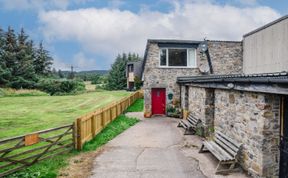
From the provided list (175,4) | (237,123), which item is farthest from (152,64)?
(237,123)

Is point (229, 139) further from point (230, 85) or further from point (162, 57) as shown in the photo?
point (162, 57)

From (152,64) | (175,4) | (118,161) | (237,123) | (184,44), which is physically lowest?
(118,161)

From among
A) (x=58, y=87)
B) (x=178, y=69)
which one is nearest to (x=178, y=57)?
(x=178, y=69)

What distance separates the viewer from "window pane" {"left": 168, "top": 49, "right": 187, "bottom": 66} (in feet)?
72.5

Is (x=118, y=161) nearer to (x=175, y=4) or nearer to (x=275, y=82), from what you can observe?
(x=275, y=82)

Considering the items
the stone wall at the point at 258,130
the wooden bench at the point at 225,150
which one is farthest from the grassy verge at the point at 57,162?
the stone wall at the point at 258,130

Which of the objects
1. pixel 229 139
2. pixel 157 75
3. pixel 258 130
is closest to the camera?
pixel 258 130

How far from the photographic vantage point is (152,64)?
2194cm

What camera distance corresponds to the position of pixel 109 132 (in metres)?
15.4

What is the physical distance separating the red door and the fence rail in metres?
5.52

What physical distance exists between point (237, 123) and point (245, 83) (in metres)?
1.85

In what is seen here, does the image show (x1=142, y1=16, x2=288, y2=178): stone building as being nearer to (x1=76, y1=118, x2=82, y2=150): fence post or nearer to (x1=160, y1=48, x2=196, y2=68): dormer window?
(x1=160, y1=48, x2=196, y2=68): dormer window

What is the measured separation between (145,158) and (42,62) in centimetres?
5541

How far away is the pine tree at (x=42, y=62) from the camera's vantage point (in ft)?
198
